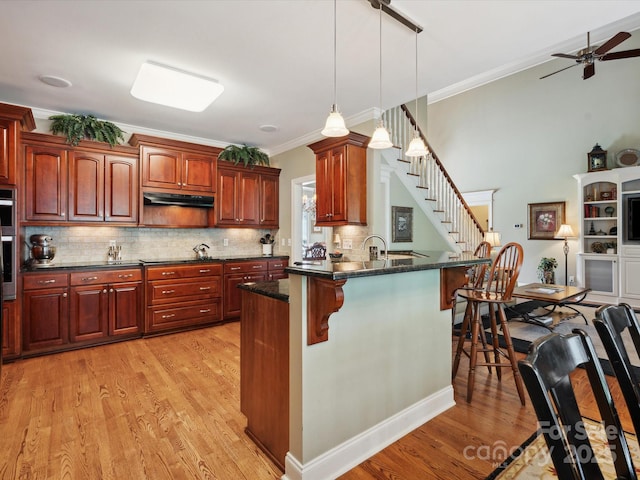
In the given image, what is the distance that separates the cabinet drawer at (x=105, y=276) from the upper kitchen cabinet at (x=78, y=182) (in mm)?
692

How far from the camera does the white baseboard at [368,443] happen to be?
5.81ft

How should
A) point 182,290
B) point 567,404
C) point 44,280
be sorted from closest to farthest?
point 567,404 → point 44,280 → point 182,290

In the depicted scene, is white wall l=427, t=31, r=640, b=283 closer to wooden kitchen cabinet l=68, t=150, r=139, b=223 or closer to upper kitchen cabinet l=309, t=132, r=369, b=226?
upper kitchen cabinet l=309, t=132, r=369, b=226

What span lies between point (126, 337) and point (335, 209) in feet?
9.88

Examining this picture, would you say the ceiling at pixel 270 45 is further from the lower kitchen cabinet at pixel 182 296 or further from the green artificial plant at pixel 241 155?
the lower kitchen cabinet at pixel 182 296

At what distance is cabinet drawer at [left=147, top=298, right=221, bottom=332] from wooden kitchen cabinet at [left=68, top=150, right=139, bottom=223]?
129 cm

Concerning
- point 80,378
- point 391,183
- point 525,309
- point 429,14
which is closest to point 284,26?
point 429,14

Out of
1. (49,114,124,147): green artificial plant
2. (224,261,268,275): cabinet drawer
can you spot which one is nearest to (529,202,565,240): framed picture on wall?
(224,261,268,275): cabinet drawer

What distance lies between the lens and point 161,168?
4621 mm

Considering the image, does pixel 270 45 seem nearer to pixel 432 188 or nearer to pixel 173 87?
pixel 173 87

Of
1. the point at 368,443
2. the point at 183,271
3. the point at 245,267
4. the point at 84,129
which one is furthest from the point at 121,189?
the point at 368,443

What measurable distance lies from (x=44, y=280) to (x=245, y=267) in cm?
235

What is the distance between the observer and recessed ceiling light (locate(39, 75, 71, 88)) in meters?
3.25

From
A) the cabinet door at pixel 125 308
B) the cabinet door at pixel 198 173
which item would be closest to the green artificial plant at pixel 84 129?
the cabinet door at pixel 198 173
